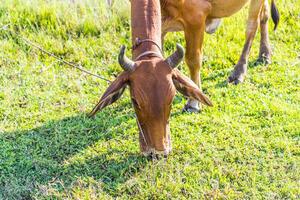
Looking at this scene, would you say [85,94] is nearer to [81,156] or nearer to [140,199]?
[81,156]

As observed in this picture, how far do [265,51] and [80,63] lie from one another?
2.04 m

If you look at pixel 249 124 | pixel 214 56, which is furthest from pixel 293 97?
pixel 214 56

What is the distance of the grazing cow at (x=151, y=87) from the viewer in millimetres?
4789

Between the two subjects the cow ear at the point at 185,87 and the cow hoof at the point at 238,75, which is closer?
the cow ear at the point at 185,87

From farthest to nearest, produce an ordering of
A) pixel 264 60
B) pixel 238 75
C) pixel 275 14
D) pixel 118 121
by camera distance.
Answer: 1. pixel 275 14
2. pixel 264 60
3. pixel 238 75
4. pixel 118 121

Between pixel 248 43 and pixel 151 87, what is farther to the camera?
pixel 248 43

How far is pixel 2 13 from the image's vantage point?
8.04 m

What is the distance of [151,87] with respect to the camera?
478cm

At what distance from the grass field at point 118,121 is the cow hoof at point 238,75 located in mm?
91

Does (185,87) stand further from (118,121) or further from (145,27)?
(118,121)

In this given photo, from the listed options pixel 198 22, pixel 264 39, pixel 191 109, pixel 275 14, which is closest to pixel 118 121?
pixel 191 109

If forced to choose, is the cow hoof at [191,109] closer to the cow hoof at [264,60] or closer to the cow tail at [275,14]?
the cow hoof at [264,60]

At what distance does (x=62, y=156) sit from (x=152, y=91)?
4.51ft

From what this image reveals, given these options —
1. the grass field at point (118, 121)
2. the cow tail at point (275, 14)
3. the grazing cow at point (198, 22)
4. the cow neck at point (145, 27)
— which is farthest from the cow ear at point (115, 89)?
the cow tail at point (275, 14)
